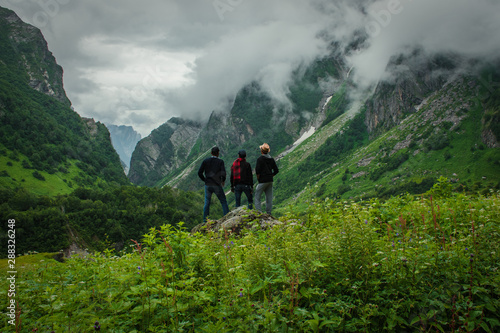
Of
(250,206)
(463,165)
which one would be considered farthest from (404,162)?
(250,206)

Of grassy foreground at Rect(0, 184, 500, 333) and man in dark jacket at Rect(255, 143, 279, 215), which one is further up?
man in dark jacket at Rect(255, 143, 279, 215)

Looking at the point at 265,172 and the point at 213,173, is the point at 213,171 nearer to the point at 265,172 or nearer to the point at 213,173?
the point at 213,173

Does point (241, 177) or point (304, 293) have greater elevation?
point (241, 177)

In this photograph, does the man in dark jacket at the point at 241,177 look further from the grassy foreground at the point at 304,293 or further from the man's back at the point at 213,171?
the grassy foreground at the point at 304,293

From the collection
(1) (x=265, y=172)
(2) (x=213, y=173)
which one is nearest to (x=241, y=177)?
(1) (x=265, y=172)

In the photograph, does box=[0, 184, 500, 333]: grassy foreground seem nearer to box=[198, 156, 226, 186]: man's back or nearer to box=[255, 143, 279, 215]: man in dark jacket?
box=[255, 143, 279, 215]: man in dark jacket

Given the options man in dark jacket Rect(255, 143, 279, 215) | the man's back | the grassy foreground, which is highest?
the man's back

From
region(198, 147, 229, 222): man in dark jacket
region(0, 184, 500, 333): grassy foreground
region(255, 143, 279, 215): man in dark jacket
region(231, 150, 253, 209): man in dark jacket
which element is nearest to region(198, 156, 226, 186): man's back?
region(198, 147, 229, 222): man in dark jacket

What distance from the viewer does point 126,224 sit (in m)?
125

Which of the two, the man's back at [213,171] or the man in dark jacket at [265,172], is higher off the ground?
the man's back at [213,171]

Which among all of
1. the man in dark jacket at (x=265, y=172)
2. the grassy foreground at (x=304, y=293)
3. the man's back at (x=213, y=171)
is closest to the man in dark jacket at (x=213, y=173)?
the man's back at (x=213, y=171)

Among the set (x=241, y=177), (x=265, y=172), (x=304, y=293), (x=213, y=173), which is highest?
(x=213, y=173)

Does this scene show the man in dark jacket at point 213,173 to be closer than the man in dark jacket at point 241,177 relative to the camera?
No

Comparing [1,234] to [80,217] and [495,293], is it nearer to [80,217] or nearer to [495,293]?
[80,217]
